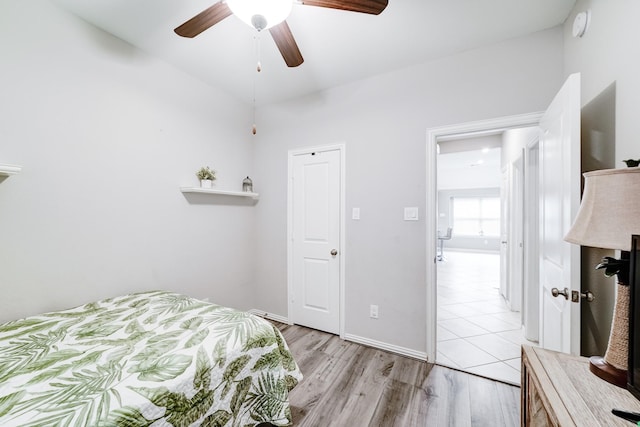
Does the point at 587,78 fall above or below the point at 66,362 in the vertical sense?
above

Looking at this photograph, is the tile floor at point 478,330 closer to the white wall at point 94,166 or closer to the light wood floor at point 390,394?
the light wood floor at point 390,394

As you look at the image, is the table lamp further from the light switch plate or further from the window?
the window

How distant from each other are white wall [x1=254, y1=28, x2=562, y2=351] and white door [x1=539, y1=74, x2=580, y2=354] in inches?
18.4

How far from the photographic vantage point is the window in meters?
8.76

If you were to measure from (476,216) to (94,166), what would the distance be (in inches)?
409

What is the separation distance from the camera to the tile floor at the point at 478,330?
2.15 meters

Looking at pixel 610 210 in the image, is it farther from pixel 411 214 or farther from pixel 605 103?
pixel 411 214

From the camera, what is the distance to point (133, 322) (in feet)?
4.99

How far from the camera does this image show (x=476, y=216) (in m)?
9.09

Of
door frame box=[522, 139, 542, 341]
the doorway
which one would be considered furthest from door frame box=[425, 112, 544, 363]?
door frame box=[522, 139, 542, 341]

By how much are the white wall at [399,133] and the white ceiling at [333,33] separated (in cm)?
15

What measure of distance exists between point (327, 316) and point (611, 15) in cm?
292

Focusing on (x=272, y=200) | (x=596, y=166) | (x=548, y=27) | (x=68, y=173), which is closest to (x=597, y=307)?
(x=596, y=166)

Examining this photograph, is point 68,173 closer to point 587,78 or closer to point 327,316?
point 327,316
